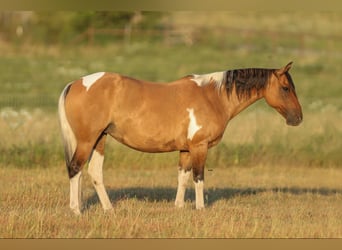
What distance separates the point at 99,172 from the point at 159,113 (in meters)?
1.18

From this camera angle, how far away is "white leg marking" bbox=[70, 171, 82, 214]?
37.1ft

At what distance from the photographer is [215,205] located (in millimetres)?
12344

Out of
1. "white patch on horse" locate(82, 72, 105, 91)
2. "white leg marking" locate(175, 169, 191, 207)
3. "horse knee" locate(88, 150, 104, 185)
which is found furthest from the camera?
"white leg marking" locate(175, 169, 191, 207)

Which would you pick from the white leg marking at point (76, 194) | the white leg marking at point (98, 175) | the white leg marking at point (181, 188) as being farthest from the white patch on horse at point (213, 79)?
the white leg marking at point (76, 194)

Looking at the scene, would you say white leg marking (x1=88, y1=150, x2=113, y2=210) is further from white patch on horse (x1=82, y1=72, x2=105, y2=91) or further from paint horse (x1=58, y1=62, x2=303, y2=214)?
white patch on horse (x1=82, y1=72, x2=105, y2=91)

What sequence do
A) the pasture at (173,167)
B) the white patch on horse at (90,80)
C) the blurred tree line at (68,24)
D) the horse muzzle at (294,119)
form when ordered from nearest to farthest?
the pasture at (173,167) → the white patch on horse at (90,80) → the horse muzzle at (294,119) → the blurred tree line at (68,24)

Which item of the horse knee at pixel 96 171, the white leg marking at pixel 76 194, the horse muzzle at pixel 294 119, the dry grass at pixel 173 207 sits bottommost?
the dry grass at pixel 173 207

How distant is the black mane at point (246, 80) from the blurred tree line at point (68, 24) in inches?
952

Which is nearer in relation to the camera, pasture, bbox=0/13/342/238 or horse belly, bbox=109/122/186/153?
pasture, bbox=0/13/342/238

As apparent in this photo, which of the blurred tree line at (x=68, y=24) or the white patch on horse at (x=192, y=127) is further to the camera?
the blurred tree line at (x=68, y=24)

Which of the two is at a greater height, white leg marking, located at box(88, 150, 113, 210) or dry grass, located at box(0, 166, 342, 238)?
white leg marking, located at box(88, 150, 113, 210)

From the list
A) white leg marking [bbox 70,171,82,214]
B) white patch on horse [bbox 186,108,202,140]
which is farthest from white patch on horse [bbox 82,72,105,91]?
white patch on horse [bbox 186,108,202,140]

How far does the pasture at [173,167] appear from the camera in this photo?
1046 centimetres

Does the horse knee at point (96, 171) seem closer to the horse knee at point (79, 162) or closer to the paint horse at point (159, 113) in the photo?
the paint horse at point (159, 113)
